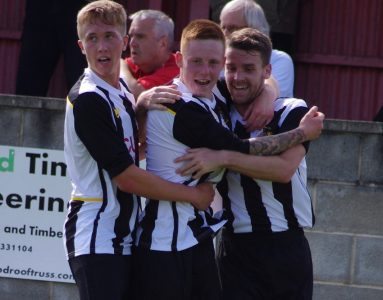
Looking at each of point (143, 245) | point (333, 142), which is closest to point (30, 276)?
point (333, 142)

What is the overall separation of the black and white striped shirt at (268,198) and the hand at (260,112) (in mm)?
39

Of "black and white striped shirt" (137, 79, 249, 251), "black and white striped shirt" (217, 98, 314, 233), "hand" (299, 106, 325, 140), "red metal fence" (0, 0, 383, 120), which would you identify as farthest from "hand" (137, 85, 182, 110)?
"red metal fence" (0, 0, 383, 120)

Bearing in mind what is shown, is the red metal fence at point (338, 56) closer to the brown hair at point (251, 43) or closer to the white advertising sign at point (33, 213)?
the white advertising sign at point (33, 213)

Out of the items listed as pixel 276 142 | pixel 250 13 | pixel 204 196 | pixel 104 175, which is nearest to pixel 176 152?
pixel 204 196

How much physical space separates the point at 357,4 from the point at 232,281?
418cm

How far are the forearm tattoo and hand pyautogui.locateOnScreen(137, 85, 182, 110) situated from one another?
394 mm

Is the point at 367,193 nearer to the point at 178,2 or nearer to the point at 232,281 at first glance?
the point at 232,281

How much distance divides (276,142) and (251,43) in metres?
0.45

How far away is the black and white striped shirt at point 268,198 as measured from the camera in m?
5.09

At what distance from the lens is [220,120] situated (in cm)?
493

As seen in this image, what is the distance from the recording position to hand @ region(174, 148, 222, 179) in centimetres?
473

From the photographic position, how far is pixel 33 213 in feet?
22.9

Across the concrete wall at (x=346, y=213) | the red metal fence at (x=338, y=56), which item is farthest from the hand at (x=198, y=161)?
the red metal fence at (x=338, y=56)

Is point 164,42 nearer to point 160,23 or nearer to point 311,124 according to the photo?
point 160,23
